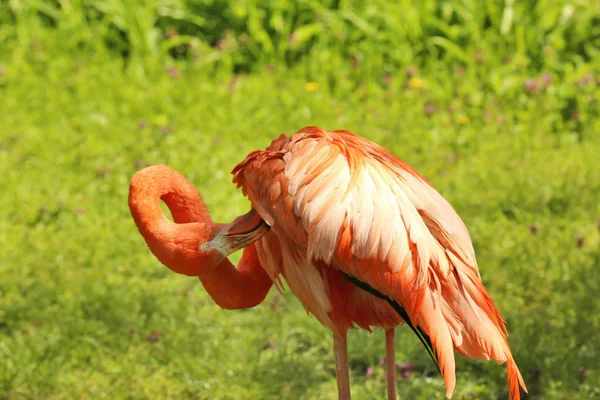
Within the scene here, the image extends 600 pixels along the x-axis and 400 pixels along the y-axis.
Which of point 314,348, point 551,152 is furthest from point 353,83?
point 314,348

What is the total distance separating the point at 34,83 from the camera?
647 cm

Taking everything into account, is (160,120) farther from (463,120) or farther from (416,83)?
(463,120)

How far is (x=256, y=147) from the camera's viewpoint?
5918 millimetres

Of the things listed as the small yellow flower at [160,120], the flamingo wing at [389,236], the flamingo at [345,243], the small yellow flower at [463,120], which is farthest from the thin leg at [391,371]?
the small yellow flower at [160,120]

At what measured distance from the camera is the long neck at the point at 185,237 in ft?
10.8

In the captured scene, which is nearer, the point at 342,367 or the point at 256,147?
the point at 342,367

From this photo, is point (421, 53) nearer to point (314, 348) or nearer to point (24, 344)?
point (314, 348)

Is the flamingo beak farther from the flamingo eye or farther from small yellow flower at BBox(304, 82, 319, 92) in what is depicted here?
small yellow flower at BBox(304, 82, 319, 92)

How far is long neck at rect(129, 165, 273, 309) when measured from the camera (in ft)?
10.8

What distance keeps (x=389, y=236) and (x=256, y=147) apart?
3.03 metres

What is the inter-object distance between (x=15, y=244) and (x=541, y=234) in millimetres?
2917

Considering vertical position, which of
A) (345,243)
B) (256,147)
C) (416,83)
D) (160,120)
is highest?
(416,83)

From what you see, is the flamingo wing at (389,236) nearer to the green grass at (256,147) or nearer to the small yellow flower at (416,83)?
the green grass at (256,147)

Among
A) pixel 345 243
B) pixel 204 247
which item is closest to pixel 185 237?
pixel 204 247
